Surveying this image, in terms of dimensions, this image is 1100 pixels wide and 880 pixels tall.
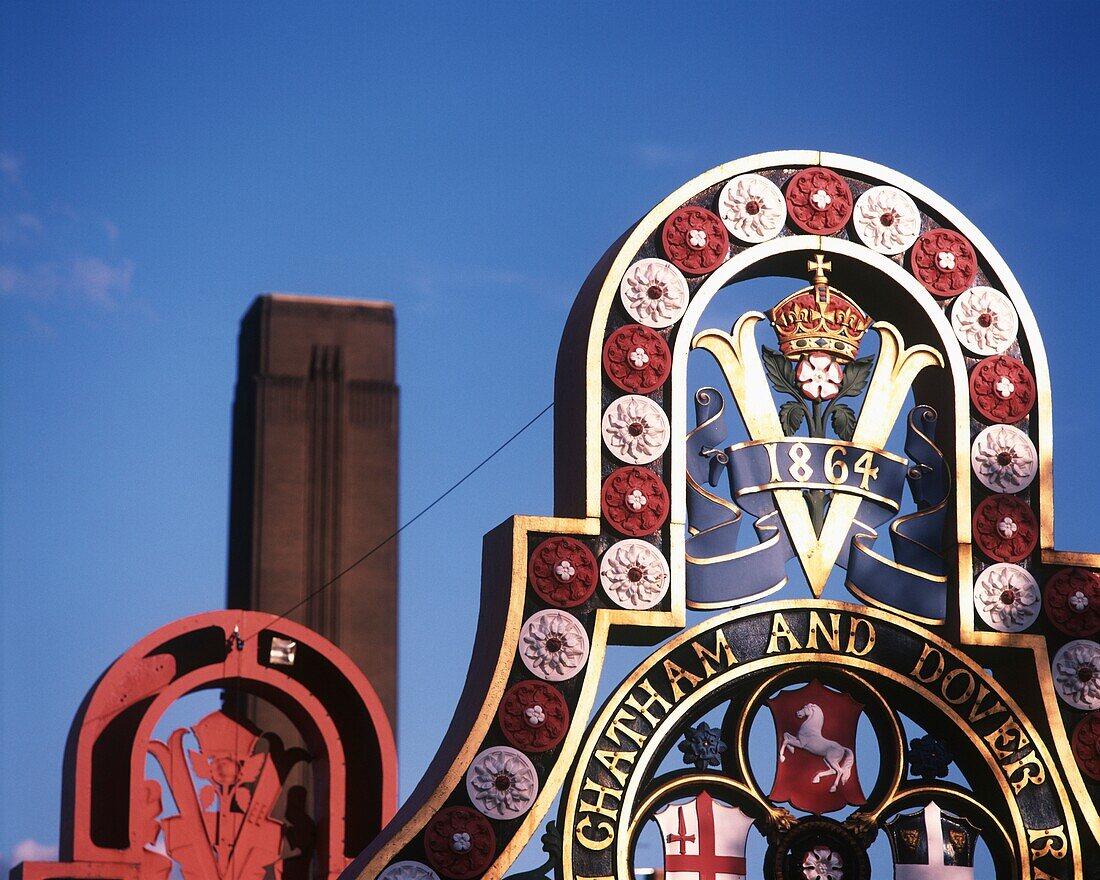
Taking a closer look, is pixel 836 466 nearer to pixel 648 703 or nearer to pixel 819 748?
pixel 819 748

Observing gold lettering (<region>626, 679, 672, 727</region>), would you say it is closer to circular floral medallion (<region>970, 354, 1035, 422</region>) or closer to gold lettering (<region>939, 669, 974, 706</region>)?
gold lettering (<region>939, 669, 974, 706</region>)

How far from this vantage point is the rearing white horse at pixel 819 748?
21391mm

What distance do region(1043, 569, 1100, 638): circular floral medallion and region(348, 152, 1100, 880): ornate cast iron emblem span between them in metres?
→ 0.02

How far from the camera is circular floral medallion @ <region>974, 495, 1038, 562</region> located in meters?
22.1

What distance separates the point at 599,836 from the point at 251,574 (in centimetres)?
5073

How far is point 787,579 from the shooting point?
2175 cm

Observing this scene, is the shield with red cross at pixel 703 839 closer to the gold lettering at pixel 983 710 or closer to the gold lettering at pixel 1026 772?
the gold lettering at pixel 983 710

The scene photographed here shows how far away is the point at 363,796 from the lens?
83.1 ft

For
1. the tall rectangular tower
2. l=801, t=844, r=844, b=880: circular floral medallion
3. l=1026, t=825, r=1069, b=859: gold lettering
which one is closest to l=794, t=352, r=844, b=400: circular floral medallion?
l=801, t=844, r=844, b=880: circular floral medallion

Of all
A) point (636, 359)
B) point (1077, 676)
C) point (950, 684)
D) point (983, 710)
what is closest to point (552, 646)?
point (636, 359)

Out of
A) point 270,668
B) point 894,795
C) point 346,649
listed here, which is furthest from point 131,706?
point 346,649

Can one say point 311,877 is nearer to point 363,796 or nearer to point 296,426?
point 363,796

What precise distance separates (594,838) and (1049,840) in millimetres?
3994

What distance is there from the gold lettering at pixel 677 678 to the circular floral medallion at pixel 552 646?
2.30 ft
